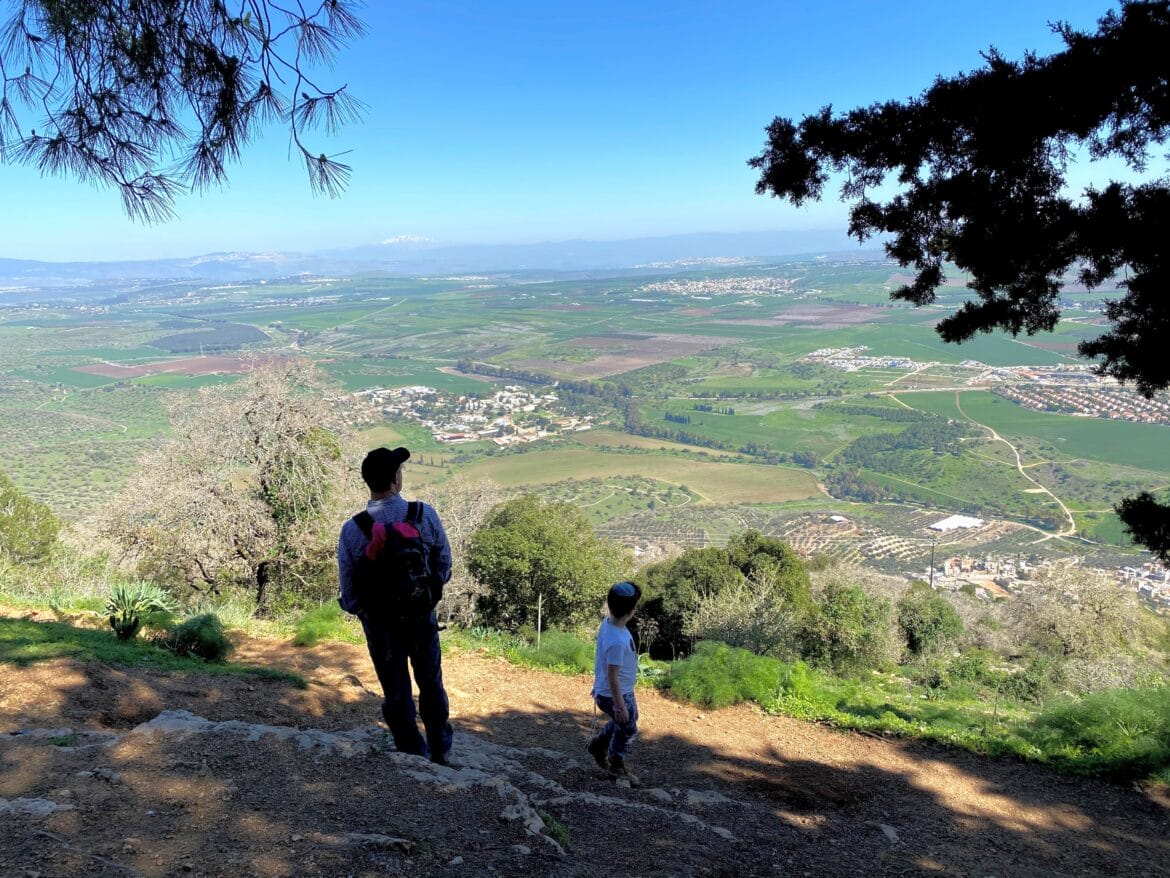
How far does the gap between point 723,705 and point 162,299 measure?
559 ft

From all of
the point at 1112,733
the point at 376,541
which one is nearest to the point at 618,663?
the point at 376,541

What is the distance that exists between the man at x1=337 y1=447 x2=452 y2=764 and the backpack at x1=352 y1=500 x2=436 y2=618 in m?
0.01

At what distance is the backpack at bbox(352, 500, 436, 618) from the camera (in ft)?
12.1

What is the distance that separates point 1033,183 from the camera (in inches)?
172

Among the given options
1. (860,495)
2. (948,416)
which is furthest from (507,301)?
(860,495)

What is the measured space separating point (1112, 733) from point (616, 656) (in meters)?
4.85

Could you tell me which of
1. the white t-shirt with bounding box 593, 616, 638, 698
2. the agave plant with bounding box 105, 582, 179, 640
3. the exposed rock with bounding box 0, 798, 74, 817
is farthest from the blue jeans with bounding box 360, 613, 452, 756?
the agave plant with bounding box 105, 582, 179, 640

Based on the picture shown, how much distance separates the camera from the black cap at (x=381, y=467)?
12.5ft

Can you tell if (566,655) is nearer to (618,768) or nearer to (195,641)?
(618,768)

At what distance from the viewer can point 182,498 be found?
11.3 metres

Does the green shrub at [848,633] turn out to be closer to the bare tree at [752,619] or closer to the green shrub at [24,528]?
the bare tree at [752,619]

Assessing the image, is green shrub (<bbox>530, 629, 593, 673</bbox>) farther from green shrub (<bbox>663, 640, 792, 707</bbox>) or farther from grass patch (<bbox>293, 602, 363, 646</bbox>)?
grass patch (<bbox>293, 602, 363, 646</bbox>)

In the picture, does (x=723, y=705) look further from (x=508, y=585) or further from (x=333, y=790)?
(x=508, y=585)

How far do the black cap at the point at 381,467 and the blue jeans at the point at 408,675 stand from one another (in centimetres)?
78
